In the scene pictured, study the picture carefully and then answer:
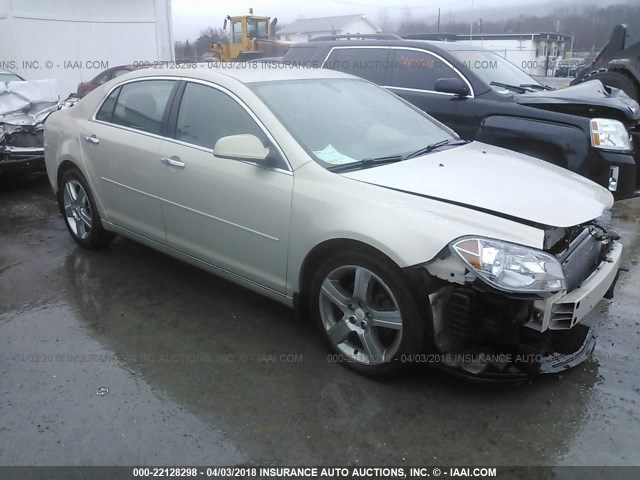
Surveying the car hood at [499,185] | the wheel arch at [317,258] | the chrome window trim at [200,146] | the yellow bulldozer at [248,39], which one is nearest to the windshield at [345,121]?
the chrome window trim at [200,146]

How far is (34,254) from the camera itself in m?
4.81

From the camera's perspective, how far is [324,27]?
56.6 m

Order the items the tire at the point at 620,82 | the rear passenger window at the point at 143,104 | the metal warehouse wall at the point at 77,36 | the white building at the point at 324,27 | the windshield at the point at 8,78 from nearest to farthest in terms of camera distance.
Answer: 1. the rear passenger window at the point at 143,104
2. the windshield at the point at 8,78
3. the tire at the point at 620,82
4. the metal warehouse wall at the point at 77,36
5. the white building at the point at 324,27

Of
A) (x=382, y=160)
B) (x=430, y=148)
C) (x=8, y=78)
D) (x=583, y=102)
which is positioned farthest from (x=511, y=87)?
(x=8, y=78)

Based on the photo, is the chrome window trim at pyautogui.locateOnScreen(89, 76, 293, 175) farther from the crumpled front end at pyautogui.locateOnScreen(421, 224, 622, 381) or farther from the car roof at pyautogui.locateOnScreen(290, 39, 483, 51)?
the car roof at pyautogui.locateOnScreen(290, 39, 483, 51)

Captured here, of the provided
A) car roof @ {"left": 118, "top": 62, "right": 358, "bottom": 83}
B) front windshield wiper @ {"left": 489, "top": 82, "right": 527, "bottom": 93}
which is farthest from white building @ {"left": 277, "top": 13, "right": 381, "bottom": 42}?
car roof @ {"left": 118, "top": 62, "right": 358, "bottom": 83}

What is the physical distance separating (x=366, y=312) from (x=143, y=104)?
96.6 inches

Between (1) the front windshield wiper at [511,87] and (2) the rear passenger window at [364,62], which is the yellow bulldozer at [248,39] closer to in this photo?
(2) the rear passenger window at [364,62]

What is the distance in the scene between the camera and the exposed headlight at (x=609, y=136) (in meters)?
4.74

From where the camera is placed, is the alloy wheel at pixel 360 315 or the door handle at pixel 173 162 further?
the door handle at pixel 173 162

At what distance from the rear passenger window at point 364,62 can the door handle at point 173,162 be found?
3263 millimetres

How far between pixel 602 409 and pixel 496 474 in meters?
0.79

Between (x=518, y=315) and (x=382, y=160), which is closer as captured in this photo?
(x=518, y=315)

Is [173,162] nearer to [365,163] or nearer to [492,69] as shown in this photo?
[365,163]
